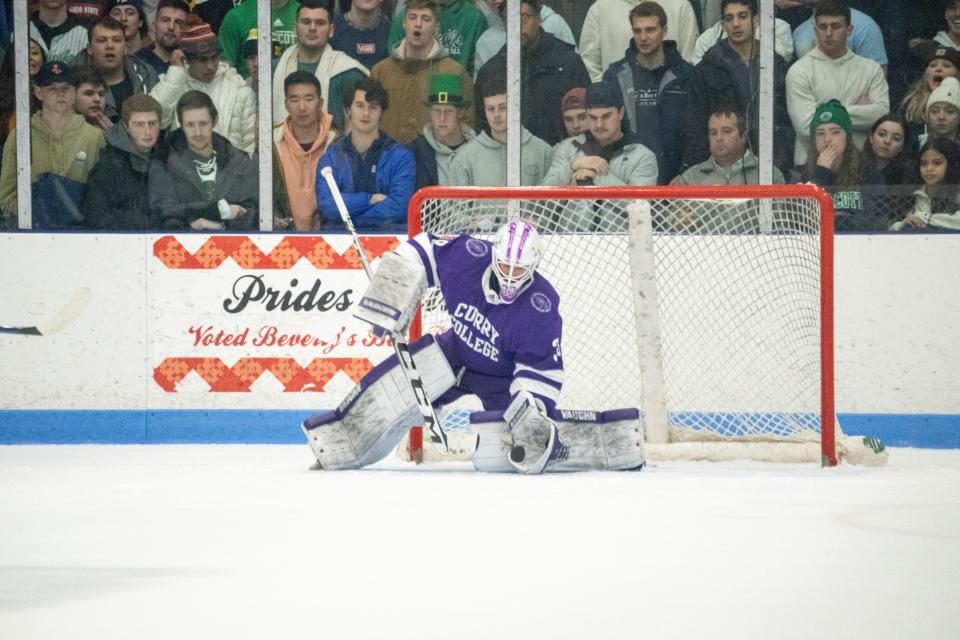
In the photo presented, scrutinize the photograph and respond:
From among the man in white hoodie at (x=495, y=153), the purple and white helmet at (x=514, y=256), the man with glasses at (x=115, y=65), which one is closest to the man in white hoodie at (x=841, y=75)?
the man in white hoodie at (x=495, y=153)

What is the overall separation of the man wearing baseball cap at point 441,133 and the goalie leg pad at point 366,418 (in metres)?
1.64

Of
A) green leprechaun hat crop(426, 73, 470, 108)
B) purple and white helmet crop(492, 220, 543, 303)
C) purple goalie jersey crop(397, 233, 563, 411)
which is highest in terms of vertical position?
green leprechaun hat crop(426, 73, 470, 108)

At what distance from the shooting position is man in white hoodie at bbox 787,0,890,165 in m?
5.63

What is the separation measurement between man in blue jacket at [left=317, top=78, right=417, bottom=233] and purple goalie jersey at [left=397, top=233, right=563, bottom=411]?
1.39 metres

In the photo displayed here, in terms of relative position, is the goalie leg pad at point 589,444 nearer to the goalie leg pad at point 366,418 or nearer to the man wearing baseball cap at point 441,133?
the goalie leg pad at point 366,418

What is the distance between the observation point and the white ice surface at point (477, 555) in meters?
2.11

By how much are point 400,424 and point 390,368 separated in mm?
190

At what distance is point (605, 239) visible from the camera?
207 inches

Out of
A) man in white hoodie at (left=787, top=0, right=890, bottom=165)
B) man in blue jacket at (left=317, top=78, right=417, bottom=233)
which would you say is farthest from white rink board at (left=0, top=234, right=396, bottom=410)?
man in white hoodie at (left=787, top=0, right=890, bottom=165)

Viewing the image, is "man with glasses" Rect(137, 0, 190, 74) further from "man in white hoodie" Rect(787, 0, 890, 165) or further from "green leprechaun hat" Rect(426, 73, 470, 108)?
"man in white hoodie" Rect(787, 0, 890, 165)

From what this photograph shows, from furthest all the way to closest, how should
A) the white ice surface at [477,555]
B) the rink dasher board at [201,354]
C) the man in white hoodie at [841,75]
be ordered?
1. the man in white hoodie at [841,75]
2. the rink dasher board at [201,354]
3. the white ice surface at [477,555]

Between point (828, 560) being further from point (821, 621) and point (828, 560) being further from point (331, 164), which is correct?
point (331, 164)

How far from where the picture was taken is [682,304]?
203 inches

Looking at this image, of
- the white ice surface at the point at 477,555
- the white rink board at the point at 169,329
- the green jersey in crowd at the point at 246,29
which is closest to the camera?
the white ice surface at the point at 477,555
